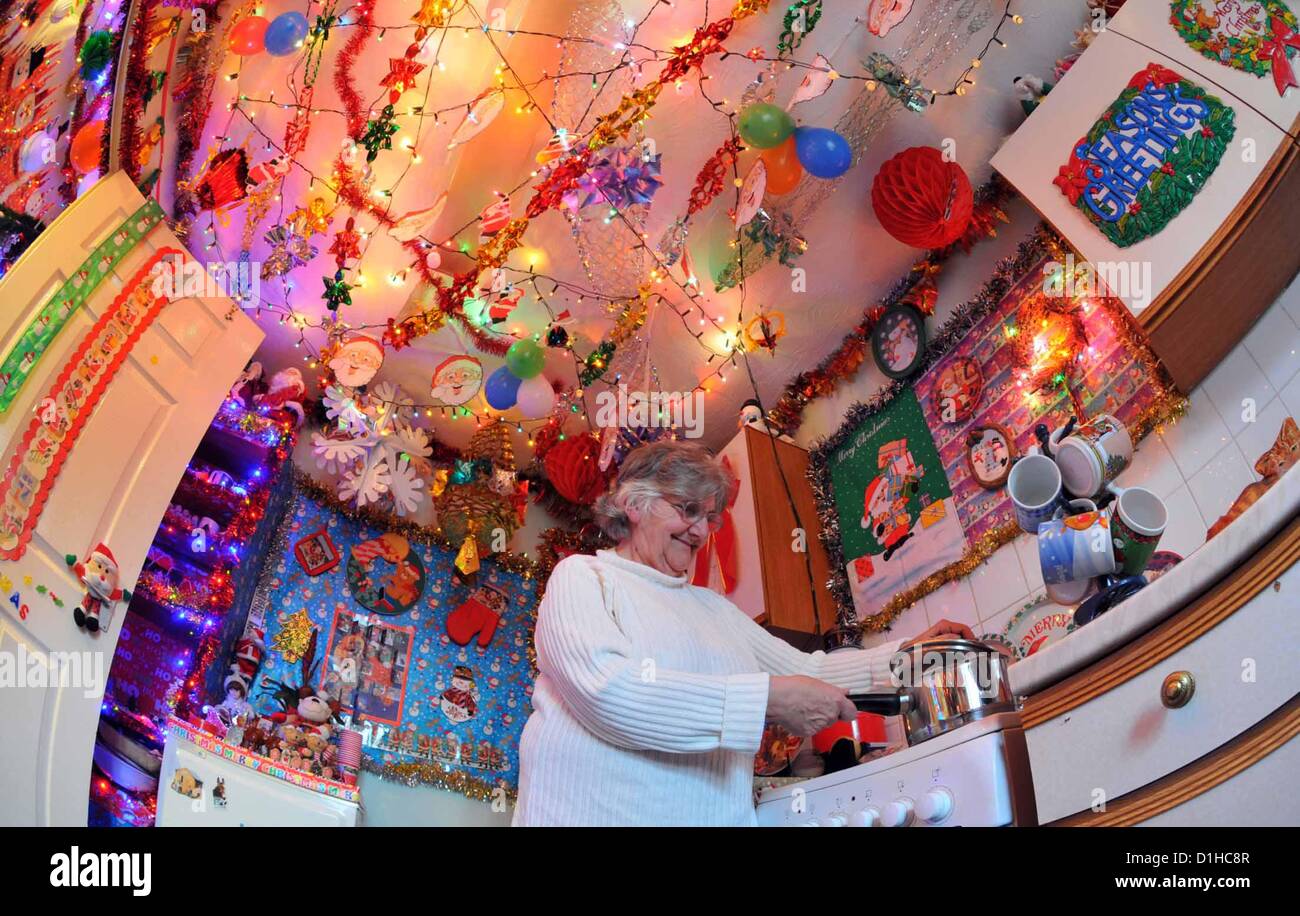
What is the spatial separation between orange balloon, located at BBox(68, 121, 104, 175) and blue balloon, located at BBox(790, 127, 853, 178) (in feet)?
6.40

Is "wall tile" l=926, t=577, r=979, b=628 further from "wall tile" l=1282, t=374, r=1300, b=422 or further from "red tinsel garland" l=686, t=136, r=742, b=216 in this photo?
"red tinsel garland" l=686, t=136, r=742, b=216

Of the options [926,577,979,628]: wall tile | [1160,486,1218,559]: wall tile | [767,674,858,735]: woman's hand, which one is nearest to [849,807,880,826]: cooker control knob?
[767,674,858,735]: woman's hand

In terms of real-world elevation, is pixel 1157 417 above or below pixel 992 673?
above

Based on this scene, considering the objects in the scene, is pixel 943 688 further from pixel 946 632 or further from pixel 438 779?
pixel 438 779

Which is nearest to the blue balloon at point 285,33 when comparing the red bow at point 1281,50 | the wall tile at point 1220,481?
the red bow at point 1281,50

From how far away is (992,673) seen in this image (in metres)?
1.37

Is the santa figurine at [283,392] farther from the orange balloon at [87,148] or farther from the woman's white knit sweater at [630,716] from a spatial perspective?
the woman's white knit sweater at [630,716]

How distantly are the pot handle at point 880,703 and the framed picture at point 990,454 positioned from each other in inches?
50.0

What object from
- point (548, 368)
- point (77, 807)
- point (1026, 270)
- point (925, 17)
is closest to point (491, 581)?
point (548, 368)

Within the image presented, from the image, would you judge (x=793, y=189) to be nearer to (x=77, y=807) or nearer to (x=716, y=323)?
(x=716, y=323)

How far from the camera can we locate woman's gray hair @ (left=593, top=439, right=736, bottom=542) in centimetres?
170

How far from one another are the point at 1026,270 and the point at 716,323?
111 centimetres

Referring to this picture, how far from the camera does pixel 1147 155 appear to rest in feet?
6.91
